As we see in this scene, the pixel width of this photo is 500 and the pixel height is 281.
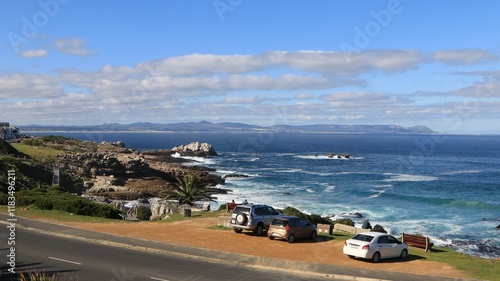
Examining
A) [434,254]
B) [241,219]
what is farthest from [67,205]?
[434,254]

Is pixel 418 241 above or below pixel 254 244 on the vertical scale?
above

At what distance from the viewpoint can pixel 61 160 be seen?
82.1 metres

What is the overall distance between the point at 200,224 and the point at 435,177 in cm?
7883

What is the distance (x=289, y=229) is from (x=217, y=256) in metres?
5.23

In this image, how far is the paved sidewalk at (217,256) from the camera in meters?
19.0

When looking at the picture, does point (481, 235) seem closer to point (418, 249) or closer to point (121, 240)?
point (418, 249)

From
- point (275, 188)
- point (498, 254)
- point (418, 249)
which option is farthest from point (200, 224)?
point (275, 188)

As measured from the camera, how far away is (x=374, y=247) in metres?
21.7

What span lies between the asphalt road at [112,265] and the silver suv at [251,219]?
6.47 meters

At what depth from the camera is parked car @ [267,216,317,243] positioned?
1013 inches

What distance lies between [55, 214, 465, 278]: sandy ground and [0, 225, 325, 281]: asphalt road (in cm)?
328

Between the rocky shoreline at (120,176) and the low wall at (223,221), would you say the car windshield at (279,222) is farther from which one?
the rocky shoreline at (120,176)

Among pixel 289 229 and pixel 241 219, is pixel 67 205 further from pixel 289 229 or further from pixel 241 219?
pixel 289 229

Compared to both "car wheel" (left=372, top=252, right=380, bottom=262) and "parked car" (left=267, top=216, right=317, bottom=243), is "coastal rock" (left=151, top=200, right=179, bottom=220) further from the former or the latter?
"car wheel" (left=372, top=252, right=380, bottom=262)
